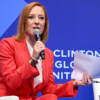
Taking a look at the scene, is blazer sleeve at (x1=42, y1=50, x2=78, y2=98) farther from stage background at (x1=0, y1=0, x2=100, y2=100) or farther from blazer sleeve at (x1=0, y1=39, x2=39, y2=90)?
stage background at (x1=0, y1=0, x2=100, y2=100)

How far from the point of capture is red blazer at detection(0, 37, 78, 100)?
1397 millimetres

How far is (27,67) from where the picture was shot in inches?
54.7

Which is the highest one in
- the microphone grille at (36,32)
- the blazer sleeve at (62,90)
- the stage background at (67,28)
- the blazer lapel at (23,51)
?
the stage background at (67,28)

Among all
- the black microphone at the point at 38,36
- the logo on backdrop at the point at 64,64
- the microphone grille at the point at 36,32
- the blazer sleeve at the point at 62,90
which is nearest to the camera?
the black microphone at the point at 38,36

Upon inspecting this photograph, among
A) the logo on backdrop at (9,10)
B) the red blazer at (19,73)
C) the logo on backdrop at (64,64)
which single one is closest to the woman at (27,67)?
the red blazer at (19,73)

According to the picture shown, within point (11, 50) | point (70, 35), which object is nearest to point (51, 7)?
point (70, 35)

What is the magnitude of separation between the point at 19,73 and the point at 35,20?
45 centimetres

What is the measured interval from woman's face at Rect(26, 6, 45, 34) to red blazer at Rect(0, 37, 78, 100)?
12 centimetres

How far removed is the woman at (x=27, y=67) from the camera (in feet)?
4.59

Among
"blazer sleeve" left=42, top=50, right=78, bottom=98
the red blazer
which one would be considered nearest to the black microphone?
the red blazer

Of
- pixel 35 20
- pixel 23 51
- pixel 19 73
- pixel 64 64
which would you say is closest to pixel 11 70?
pixel 19 73

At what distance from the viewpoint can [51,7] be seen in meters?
2.59

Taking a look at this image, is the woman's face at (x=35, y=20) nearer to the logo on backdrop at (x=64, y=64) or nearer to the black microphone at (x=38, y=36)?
the black microphone at (x=38, y=36)

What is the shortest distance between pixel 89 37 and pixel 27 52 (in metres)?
1.18
